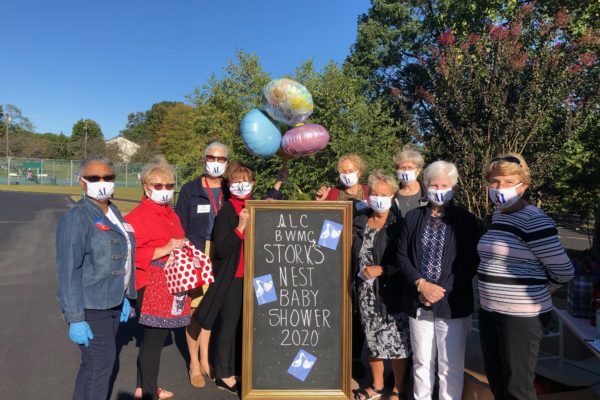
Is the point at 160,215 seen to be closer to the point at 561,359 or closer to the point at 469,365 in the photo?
the point at 469,365

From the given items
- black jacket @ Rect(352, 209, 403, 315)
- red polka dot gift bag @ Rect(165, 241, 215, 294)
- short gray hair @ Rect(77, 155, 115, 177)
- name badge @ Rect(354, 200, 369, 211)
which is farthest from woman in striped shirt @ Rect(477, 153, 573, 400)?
short gray hair @ Rect(77, 155, 115, 177)

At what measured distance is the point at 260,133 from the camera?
3.84 meters

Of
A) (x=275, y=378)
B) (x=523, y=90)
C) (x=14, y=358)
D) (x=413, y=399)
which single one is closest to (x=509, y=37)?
(x=523, y=90)

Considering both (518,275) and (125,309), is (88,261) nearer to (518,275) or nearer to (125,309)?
(125,309)

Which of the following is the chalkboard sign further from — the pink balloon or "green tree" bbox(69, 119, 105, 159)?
"green tree" bbox(69, 119, 105, 159)

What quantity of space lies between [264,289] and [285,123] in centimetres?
148

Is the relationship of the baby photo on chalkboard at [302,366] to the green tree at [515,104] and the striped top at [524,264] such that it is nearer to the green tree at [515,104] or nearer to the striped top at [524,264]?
the striped top at [524,264]

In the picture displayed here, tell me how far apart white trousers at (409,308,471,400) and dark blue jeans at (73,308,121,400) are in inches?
79.8

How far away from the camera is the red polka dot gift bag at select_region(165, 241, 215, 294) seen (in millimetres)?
3188

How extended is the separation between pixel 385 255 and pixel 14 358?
382 centimetres

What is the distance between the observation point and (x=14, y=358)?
4410 millimetres

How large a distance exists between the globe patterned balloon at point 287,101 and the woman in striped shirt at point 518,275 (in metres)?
1.69

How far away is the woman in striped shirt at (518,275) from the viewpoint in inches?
98.2

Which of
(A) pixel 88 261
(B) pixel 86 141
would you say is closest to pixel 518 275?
(A) pixel 88 261
